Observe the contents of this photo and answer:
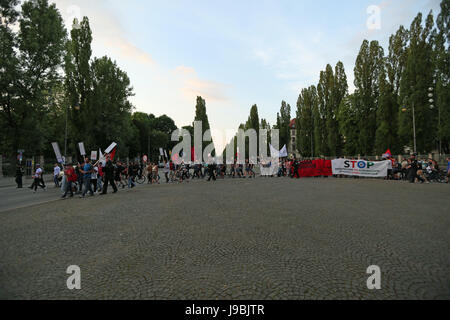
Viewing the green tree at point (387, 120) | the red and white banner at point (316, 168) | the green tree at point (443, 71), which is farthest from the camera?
the green tree at point (387, 120)

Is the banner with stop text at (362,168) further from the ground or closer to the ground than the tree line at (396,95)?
closer to the ground

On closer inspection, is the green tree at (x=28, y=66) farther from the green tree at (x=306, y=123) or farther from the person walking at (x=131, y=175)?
the green tree at (x=306, y=123)

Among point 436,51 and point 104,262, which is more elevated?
point 436,51

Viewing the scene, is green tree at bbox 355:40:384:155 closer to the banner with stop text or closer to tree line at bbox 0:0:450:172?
tree line at bbox 0:0:450:172

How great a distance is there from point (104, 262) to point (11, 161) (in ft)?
116

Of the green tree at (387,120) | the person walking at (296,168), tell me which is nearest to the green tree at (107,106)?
the person walking at (296,168)

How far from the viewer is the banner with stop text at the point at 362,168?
21.8 m

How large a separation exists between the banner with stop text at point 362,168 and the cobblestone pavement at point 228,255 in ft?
52.2

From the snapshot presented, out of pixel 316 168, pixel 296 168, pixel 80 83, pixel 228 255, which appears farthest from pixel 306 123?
pixel 228 255

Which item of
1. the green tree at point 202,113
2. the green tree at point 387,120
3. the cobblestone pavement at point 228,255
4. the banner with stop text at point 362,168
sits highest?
the green tree at point 202,113

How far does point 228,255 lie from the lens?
4078 mm
